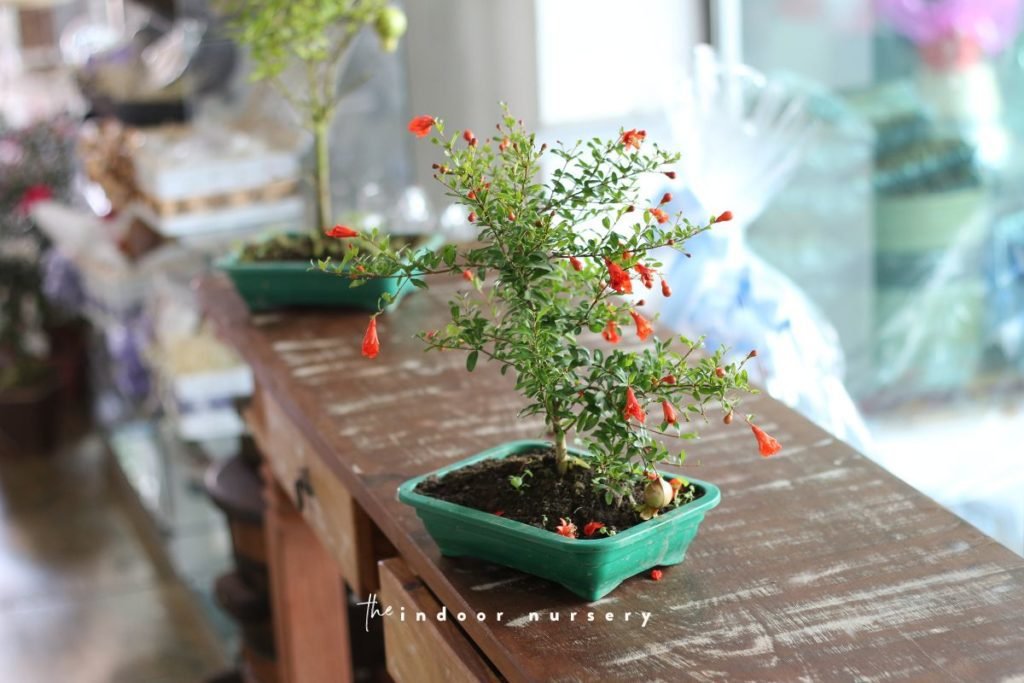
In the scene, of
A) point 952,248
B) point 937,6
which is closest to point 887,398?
point 952,248

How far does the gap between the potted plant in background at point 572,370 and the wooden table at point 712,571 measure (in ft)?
0.13

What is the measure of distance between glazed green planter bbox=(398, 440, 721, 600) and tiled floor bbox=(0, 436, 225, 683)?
2.12m

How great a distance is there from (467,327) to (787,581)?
1.00 feet

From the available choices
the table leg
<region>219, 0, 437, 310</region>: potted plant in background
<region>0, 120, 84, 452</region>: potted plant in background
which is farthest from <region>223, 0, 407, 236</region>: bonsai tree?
<region>0, 120, 84, 452</region>: potted plant in background

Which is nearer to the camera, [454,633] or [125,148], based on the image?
[454,633]

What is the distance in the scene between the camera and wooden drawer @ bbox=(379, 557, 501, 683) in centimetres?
102

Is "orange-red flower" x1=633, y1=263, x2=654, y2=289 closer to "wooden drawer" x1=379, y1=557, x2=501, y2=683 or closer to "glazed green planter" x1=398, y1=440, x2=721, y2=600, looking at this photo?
"glazed green planter" x1=398, y1=440, x2=721, y2=600

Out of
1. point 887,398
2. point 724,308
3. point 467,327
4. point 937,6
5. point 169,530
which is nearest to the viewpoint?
point 467,327

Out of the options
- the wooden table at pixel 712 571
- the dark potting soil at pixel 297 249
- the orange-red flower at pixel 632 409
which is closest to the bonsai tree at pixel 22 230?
the dark potting soil at pixel 297 249

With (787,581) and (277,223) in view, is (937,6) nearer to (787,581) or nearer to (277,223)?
(277,223)

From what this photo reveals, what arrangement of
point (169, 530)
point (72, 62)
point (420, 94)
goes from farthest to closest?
point (72, 62), point (169, 530), point (420, 94)

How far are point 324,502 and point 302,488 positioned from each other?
0.10m

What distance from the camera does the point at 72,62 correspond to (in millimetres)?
3783

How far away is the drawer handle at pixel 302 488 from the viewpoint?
1.59 meters
